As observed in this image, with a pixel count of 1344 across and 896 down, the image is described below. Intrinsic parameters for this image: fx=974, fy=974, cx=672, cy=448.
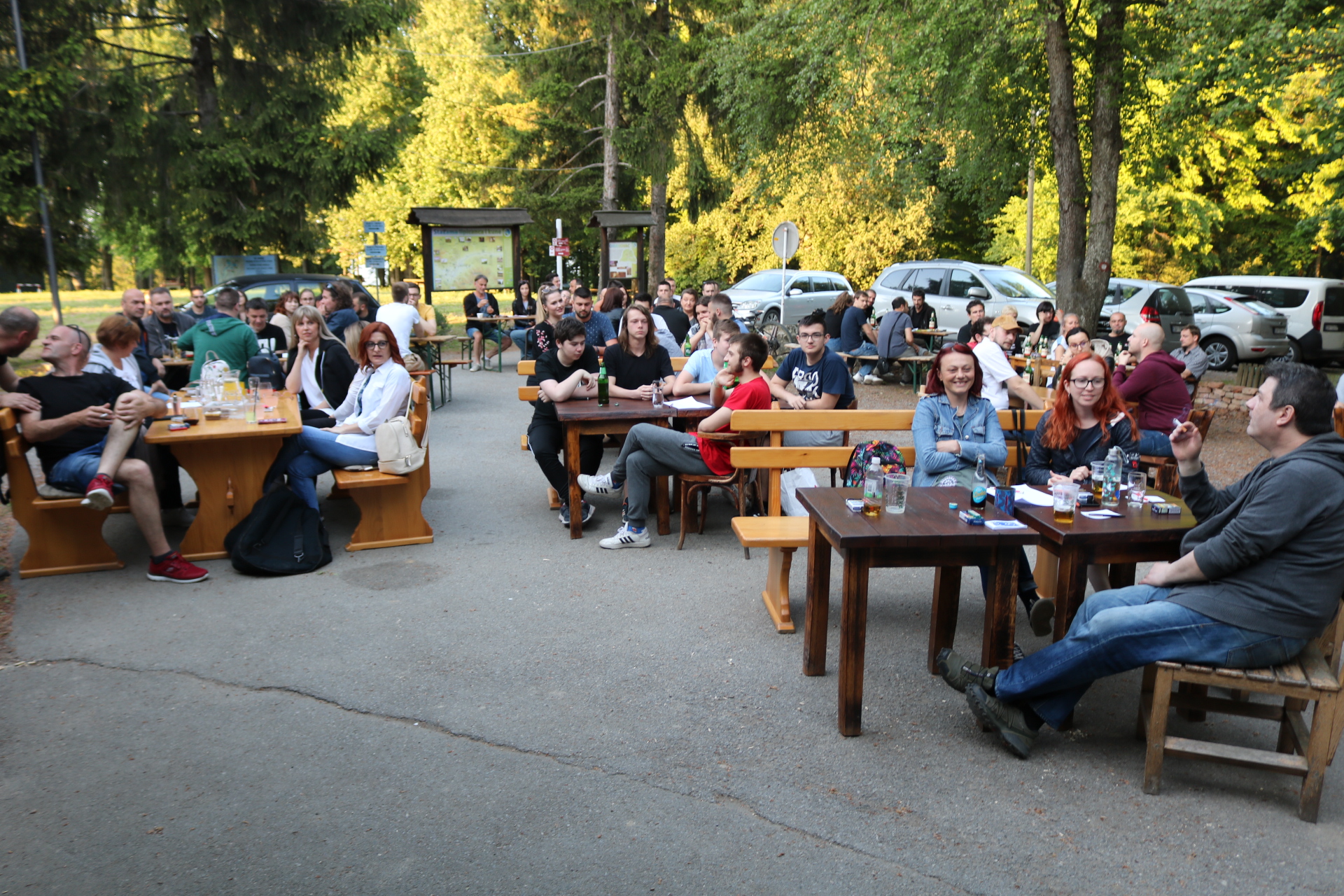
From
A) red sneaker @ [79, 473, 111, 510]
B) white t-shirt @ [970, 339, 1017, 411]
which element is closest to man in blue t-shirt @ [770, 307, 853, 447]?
white t-shirt @ [970, 339, 1017, 411]

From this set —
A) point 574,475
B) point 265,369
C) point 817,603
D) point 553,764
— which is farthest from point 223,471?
point 817,603

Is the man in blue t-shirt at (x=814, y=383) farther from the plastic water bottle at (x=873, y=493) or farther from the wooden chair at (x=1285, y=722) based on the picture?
the wooden chair at (x=1285, y=722)

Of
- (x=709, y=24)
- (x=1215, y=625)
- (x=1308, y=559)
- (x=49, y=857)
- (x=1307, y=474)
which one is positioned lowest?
(x=49, y=857)

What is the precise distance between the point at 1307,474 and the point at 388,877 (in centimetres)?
329

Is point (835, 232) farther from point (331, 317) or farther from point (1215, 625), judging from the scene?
point (1215, 625)

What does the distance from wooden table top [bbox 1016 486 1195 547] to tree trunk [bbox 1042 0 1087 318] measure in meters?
10.8

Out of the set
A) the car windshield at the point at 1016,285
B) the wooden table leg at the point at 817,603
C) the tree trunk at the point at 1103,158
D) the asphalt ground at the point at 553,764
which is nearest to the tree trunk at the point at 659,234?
the car windshield at the point at 1016,285

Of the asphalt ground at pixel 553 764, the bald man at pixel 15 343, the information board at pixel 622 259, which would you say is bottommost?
the asphalt ground at pixel 553 764

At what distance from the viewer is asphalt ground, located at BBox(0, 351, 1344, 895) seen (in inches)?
124

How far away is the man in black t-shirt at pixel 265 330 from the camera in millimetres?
10672

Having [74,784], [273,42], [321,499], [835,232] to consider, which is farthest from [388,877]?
[835,232]

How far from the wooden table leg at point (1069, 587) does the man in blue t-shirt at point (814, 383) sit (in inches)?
110

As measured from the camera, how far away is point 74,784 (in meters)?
3.62

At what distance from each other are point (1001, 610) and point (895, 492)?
65 centimetres
